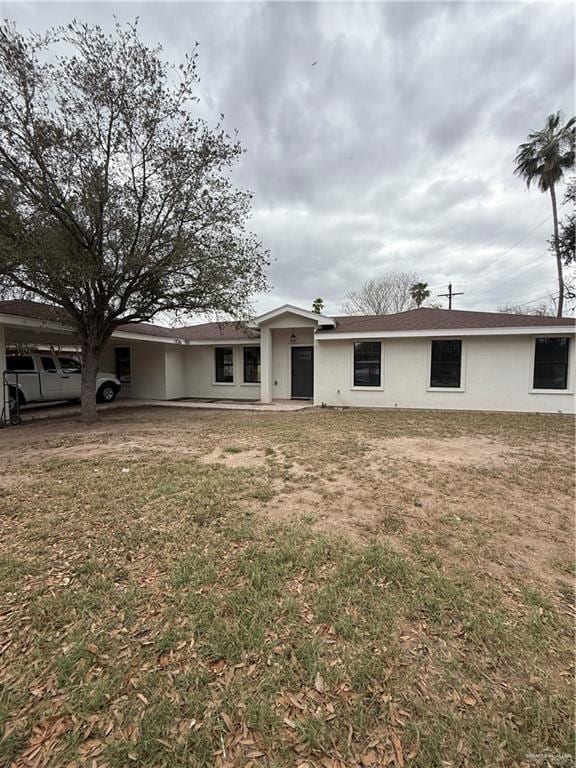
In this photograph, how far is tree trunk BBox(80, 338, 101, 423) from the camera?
964 centimetres

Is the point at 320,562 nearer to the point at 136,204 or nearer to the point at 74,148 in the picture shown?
the point at 136,204

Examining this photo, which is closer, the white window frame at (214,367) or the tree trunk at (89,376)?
the tree trunk at (89,376)

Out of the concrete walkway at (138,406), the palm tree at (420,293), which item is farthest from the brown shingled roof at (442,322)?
the palm tree at (420,293)

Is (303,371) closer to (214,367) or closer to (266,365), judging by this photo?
(266,365)

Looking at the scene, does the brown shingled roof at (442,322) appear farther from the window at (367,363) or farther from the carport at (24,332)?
the carport at (24,332)

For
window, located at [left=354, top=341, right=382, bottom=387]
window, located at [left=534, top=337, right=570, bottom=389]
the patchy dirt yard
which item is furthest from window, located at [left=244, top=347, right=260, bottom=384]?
the patchy dirt yard

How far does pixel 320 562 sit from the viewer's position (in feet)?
9.28

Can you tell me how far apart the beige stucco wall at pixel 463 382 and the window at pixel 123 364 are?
8824mm

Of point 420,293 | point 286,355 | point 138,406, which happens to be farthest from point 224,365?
point 420,293

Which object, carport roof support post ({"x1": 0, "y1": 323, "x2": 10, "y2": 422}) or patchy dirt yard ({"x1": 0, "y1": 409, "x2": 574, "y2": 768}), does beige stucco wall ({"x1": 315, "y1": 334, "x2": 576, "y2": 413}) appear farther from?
carport roof support post ({"x1": 0, "y1": 323, "x2": 10, "y2": 422})

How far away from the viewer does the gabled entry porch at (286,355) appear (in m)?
13.1

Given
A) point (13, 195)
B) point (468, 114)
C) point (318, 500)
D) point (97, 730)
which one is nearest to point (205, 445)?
point (318, 500)

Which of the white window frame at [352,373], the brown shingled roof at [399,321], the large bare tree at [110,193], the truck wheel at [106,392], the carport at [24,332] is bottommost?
the truck wheel at [106,392]

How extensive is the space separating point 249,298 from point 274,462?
241 inches
